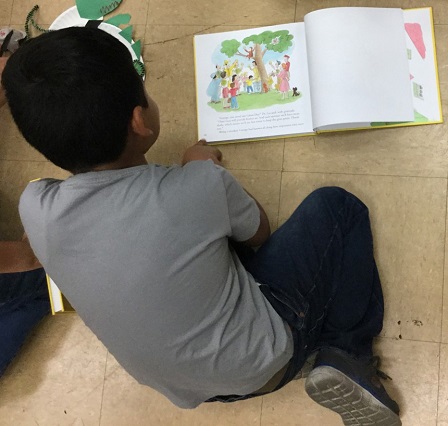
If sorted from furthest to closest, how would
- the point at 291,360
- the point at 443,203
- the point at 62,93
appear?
the point at 443,203 → the point at 291,360 → the point at 62,93

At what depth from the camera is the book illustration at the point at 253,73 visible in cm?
101

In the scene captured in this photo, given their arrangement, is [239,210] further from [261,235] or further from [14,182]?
[14,182]

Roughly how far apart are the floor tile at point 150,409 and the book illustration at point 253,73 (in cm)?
58

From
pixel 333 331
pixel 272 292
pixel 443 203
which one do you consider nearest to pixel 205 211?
pixel 272 292

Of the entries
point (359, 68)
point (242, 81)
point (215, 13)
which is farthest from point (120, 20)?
point (359, 68)

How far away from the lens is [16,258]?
0.94 metres

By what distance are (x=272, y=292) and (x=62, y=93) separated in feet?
1.40

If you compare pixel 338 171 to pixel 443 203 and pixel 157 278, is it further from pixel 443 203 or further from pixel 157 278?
pixel 157 278

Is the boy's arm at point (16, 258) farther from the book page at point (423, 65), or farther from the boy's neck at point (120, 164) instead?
the book page at point (423, 65)

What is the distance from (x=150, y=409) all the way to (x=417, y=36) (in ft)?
2.95

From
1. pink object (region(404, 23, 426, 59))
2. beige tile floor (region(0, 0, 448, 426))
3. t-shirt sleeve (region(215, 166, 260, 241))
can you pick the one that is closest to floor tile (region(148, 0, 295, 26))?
beige tile floor (region(0, 0, 448, 426))

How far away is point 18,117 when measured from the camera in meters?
0.64

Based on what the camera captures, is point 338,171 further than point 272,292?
Yes

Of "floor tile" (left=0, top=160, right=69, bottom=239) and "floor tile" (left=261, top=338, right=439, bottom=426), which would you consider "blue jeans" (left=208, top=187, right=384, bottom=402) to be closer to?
"floor tile" (left=261, top=338, right=439, bottom=426)
